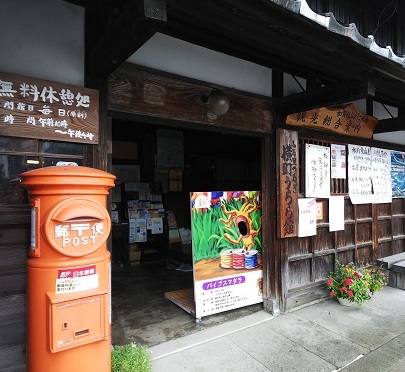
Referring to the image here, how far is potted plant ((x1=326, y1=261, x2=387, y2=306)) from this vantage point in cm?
513

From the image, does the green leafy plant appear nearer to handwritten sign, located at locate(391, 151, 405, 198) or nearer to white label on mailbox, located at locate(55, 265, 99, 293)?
white label on mailbox, located at locate(55, 265, 99, 293)

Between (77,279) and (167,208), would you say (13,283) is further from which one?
(167,208)

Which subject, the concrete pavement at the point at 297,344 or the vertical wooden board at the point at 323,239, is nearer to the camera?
the concrete pavement at the point at 297,344

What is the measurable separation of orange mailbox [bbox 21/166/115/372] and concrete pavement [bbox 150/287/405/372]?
154cm

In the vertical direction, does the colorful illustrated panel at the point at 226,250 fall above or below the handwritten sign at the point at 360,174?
below

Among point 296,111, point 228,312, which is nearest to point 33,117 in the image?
point 296,111

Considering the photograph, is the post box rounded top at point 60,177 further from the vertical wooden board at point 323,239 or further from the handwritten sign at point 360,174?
the handwritten sign at point 360,174

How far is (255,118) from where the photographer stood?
183 inches

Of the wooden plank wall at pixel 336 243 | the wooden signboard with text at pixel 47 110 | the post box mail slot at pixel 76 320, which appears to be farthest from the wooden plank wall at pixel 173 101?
the post box mail slot at pixel 76 320

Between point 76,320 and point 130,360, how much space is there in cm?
99

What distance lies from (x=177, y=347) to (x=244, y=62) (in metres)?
4.26

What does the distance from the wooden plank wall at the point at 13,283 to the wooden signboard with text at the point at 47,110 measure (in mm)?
772

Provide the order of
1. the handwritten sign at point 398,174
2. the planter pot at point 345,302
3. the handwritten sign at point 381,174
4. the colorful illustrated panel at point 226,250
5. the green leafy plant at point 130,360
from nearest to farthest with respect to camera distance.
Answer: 1. the green leafy plant at point 130,360
2. the colorful illustrated panel at point 226,250
3. the planter pot at point 345,302
4. the handwritten sign at point 381,174
5. the handwritten sign at point 398,174

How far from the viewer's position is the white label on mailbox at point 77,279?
2273 mm
